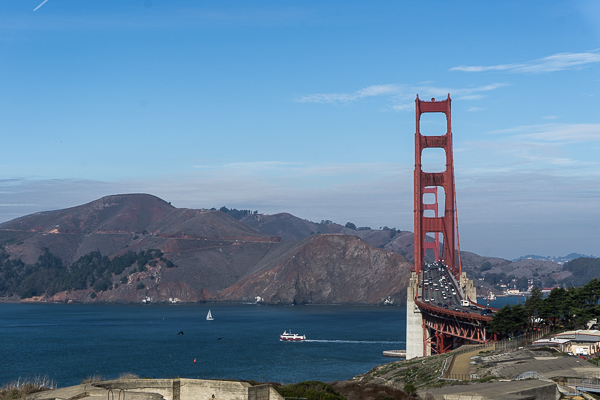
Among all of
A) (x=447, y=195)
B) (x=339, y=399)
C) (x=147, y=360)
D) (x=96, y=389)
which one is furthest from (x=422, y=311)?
(x=96, y=389)

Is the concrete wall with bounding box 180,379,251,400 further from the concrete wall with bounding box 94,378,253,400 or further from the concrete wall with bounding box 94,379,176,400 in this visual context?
the concrete wall with bounding box 94,379,176,400

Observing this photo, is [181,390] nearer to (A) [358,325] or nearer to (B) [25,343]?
(B) [25,343]

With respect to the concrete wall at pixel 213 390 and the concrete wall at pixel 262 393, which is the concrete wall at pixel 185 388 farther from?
the concrete wall at pixel 262 393

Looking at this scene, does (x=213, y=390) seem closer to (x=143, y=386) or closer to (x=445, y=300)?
(x=143, y=386)

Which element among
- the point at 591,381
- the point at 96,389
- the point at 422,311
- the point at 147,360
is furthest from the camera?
the point at 147,360

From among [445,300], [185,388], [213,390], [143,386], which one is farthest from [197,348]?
[213,390]

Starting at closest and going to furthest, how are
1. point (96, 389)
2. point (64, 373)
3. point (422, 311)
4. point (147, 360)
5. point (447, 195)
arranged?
point (96, 389) < point (422, 311) < point (64, 373) < point (147, 360) < point (447, 195)
